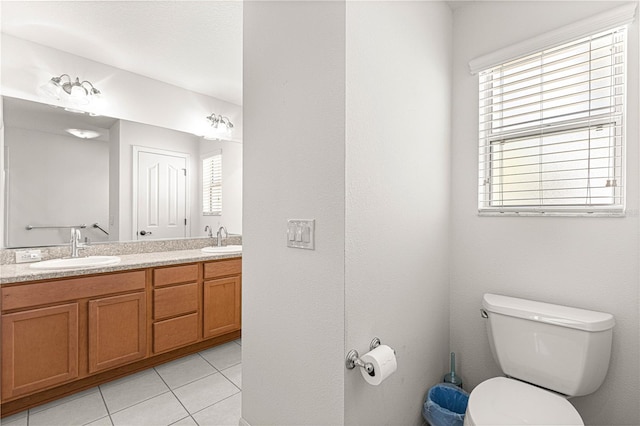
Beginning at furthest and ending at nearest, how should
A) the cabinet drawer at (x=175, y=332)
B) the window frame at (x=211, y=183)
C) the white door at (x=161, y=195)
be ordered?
the window frame at (x=211, y=183) < the white door at (x=161, y=195) < the cabinet drawer at (x=175, y=332)

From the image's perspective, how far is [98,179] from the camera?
261cm

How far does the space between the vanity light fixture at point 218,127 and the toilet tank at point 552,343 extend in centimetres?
310

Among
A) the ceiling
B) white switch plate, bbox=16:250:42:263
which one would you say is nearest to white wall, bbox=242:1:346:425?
the ceiling

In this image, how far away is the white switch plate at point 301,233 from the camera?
122cm

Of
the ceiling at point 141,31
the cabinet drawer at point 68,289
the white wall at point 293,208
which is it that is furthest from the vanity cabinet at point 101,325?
the ceiling at point 141,31

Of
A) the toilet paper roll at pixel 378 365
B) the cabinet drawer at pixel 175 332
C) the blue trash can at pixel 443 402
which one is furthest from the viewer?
the cabinet drawer at pixel 175 332

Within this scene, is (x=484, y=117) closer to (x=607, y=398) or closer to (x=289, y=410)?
(x=607, y=398)

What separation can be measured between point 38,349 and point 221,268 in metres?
1.28

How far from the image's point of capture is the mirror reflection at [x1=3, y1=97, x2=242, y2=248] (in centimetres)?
226

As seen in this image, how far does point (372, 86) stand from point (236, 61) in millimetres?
1895

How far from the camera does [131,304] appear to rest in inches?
87.5

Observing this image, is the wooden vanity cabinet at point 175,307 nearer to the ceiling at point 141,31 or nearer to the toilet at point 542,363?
the ceiling at point 141,31

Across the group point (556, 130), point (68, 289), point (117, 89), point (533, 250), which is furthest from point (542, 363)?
point (117, 89)

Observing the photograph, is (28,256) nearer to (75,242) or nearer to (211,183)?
(75,242)
